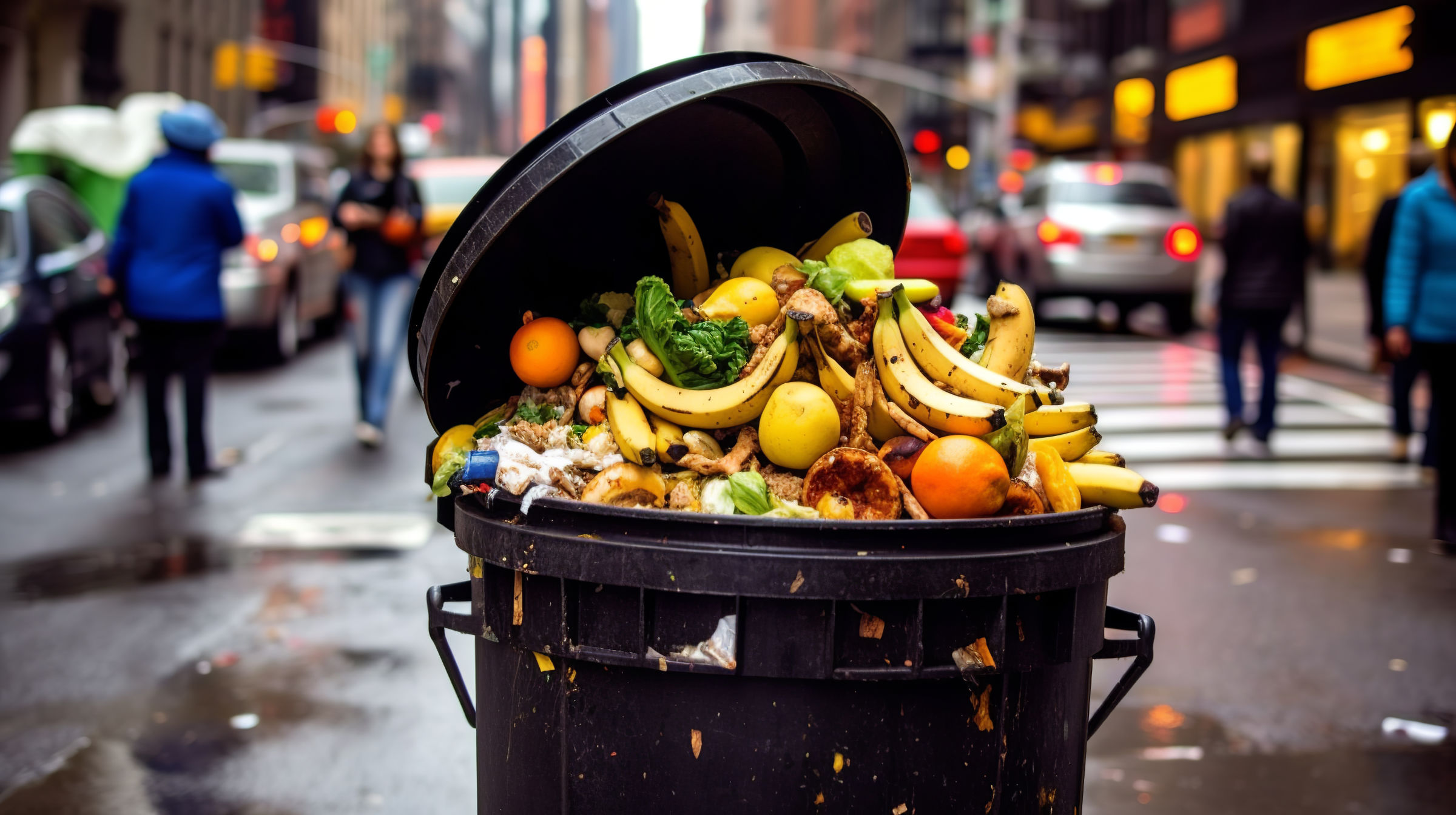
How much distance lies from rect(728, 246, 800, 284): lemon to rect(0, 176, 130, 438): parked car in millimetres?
6021

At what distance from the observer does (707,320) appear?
271 centimetres

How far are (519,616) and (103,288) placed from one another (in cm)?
887

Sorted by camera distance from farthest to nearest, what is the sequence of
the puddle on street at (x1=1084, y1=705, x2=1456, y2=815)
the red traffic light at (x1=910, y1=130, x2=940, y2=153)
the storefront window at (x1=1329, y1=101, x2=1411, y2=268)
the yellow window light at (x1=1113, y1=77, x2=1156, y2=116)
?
the yellow window light at (x1=1113, y1=77, x2=1156, y2=116) → the red traffic light at (x1=910, y1=130, x2=940, y2=153) → the storefront window at (x1=1329, y1=101, x2=1411, y2=268) → the puddle on street at (x1=1084, y1=705, x2=1456, y2=815)

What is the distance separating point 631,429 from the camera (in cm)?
259

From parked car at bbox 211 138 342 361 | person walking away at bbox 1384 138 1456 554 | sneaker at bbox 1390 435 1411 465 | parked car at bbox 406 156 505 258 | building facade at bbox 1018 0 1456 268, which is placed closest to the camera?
person walking away at bbox 1384 138 1456 554

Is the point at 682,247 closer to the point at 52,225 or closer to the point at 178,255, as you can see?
the point at 178,255

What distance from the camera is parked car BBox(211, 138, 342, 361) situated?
12.2 meters

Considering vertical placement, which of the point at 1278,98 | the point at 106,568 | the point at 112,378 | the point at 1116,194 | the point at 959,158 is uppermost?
the point at 959,158

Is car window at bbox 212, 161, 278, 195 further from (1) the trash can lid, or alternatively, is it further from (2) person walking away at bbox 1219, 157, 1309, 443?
(1) the trash can lid

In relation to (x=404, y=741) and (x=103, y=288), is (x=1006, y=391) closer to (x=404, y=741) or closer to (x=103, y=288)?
(x=404, y=741)

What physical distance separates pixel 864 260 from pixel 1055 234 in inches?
554

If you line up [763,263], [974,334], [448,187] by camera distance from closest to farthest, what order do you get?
[763,263] < [974,334] < [448,187]

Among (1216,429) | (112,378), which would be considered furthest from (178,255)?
(1216,429)

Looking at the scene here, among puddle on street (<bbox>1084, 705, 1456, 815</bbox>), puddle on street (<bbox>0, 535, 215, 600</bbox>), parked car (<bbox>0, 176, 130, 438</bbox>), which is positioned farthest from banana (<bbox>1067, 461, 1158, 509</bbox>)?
parked car (<bbox>0, 176, 130, 438</bbox>)
